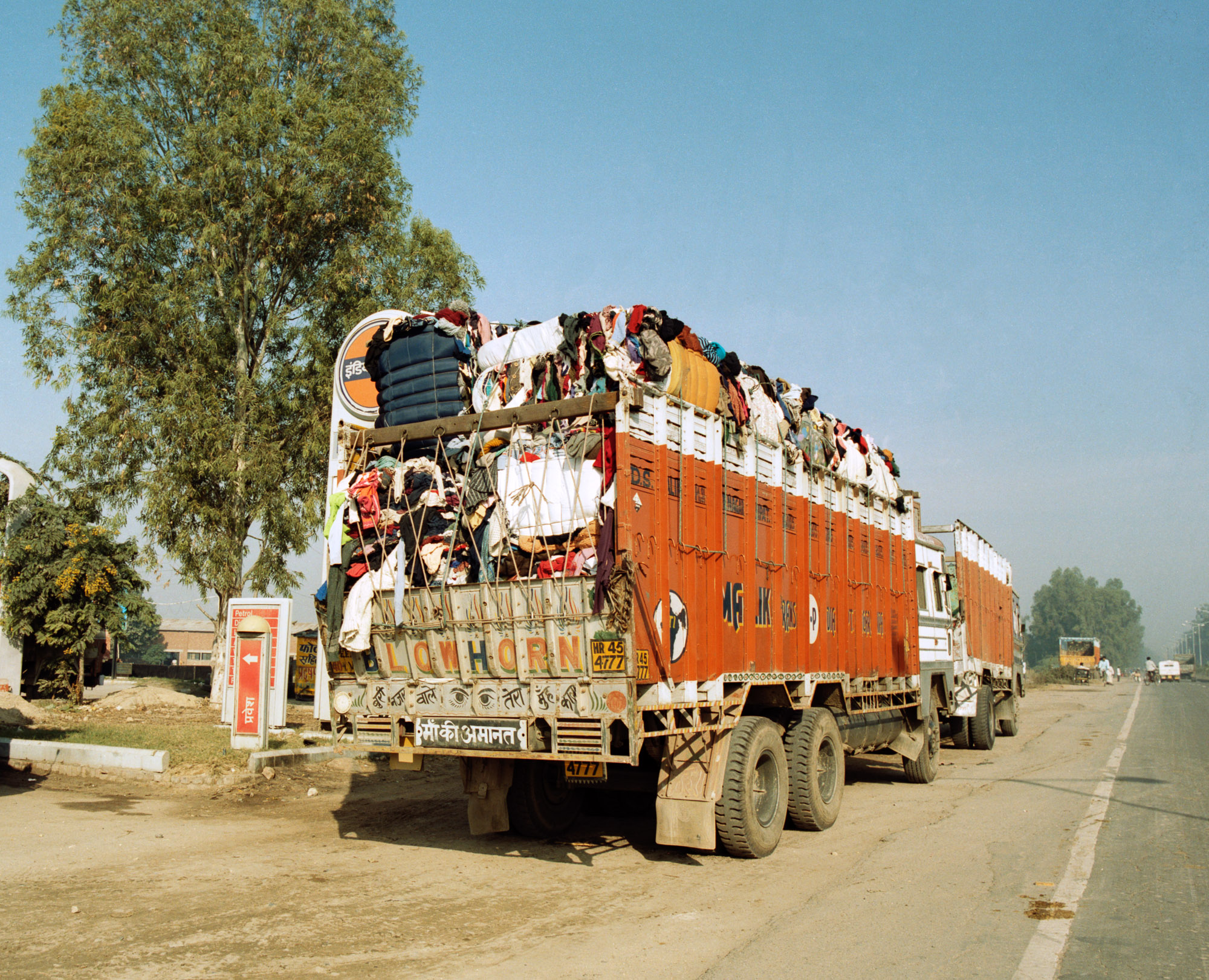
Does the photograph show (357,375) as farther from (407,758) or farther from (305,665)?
(305,665)

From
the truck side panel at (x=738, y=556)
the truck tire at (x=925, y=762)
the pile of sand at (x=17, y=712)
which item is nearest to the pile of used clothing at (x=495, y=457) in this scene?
the truck side panel at (x=738, y=556)

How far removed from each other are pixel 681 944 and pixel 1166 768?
11.3 metres

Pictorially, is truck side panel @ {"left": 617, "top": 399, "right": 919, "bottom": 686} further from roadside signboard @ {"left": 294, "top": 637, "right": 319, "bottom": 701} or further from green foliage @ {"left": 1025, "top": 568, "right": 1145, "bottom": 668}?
green foliage @ {"left": 1025, "top": 568, "right": 1145, "bottom": 668}

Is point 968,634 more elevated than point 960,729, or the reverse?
point 968,634

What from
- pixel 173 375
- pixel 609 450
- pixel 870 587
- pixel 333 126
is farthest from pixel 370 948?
pixel 333 126

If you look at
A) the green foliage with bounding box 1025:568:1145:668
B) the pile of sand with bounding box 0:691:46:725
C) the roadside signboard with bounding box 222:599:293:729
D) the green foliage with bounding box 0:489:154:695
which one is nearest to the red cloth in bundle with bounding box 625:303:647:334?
the roadside signboard with bounding box 222:599:293:729

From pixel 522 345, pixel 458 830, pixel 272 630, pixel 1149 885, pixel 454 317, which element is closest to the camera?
pixel 1149 885

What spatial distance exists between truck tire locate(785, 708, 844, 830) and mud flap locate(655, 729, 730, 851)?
1755 mm

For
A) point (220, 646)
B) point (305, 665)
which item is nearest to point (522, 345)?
point (220, 646)

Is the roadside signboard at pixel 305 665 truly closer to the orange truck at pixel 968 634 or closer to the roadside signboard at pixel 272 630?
the roadside signboard at pixel 272 630

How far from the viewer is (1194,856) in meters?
7.61

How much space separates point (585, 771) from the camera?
6828mm

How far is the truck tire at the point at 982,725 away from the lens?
1708 centimetres

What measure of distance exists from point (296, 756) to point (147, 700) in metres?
10.7
